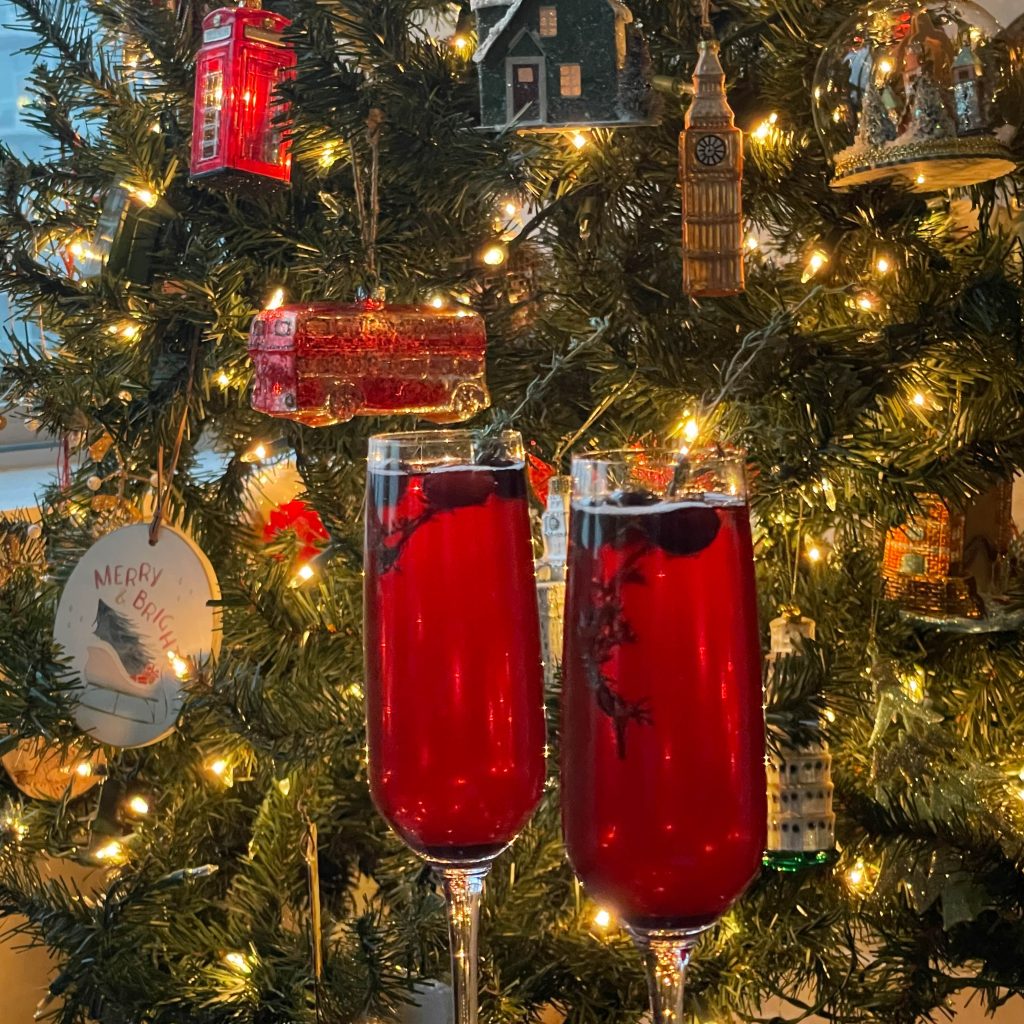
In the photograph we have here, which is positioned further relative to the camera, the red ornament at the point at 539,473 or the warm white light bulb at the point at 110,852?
the warm white light bulb at the point at 110,852

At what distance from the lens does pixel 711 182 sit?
0.84 metres

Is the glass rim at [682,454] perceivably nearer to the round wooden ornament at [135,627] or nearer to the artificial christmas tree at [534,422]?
the artificial christmas tree at [534,422]

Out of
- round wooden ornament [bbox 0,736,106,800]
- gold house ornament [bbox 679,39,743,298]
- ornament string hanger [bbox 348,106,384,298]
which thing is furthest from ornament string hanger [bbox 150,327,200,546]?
gold house ornament [bbox 679,39,743,298]

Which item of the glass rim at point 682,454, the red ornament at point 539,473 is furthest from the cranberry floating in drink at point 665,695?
the red ornament at point 539,473

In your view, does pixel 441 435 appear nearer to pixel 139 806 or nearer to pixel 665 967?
pixel 665 967

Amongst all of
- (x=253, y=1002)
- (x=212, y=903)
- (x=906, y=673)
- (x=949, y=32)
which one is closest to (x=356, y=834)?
(x=212, y=903)

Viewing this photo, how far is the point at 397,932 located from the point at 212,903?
22 centimetres

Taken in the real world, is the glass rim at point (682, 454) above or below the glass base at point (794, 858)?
above

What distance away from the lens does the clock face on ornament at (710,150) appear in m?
0.83

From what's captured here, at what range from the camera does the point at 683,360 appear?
0.90 metres

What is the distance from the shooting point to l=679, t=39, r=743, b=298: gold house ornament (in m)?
0.83

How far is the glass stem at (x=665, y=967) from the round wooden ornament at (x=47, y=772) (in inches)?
34.7

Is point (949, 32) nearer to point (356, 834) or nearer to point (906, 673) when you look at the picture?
point (906, 673)

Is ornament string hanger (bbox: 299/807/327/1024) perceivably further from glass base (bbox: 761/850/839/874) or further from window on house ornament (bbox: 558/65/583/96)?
window on house ornament (bbox: 558/65/583/96)
